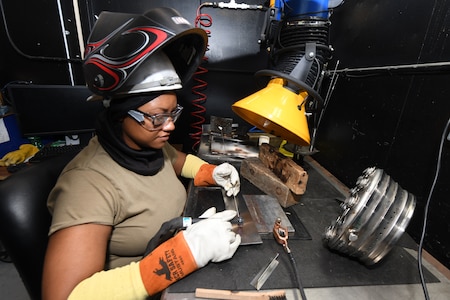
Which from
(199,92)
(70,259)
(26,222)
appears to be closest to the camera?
(70,259)

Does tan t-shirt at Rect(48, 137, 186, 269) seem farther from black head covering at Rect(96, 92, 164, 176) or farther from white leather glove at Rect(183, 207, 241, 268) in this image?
white leather glove at Rect(183, 207, 241, 268)

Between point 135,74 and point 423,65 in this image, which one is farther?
point 423,65

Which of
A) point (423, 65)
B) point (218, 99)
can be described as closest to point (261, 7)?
point (218, 99)

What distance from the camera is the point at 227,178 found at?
114 cm

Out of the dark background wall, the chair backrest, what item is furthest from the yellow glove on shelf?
the chair backrest

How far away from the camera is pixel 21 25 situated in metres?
1.69

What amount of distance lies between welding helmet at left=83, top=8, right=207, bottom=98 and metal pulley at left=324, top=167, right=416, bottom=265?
720 millimetres

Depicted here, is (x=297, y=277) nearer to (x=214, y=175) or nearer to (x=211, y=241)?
(x=211, y=241)

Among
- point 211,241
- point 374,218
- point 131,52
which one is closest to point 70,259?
point 211,241

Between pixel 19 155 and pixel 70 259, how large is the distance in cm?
153

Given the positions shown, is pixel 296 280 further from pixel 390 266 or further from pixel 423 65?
pixel 423 65

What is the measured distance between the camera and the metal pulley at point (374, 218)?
0.62 meters

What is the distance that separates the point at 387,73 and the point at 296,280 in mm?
996

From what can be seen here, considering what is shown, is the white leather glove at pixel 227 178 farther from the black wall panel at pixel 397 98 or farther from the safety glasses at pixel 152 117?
the black wall panel at pixel 397 98
